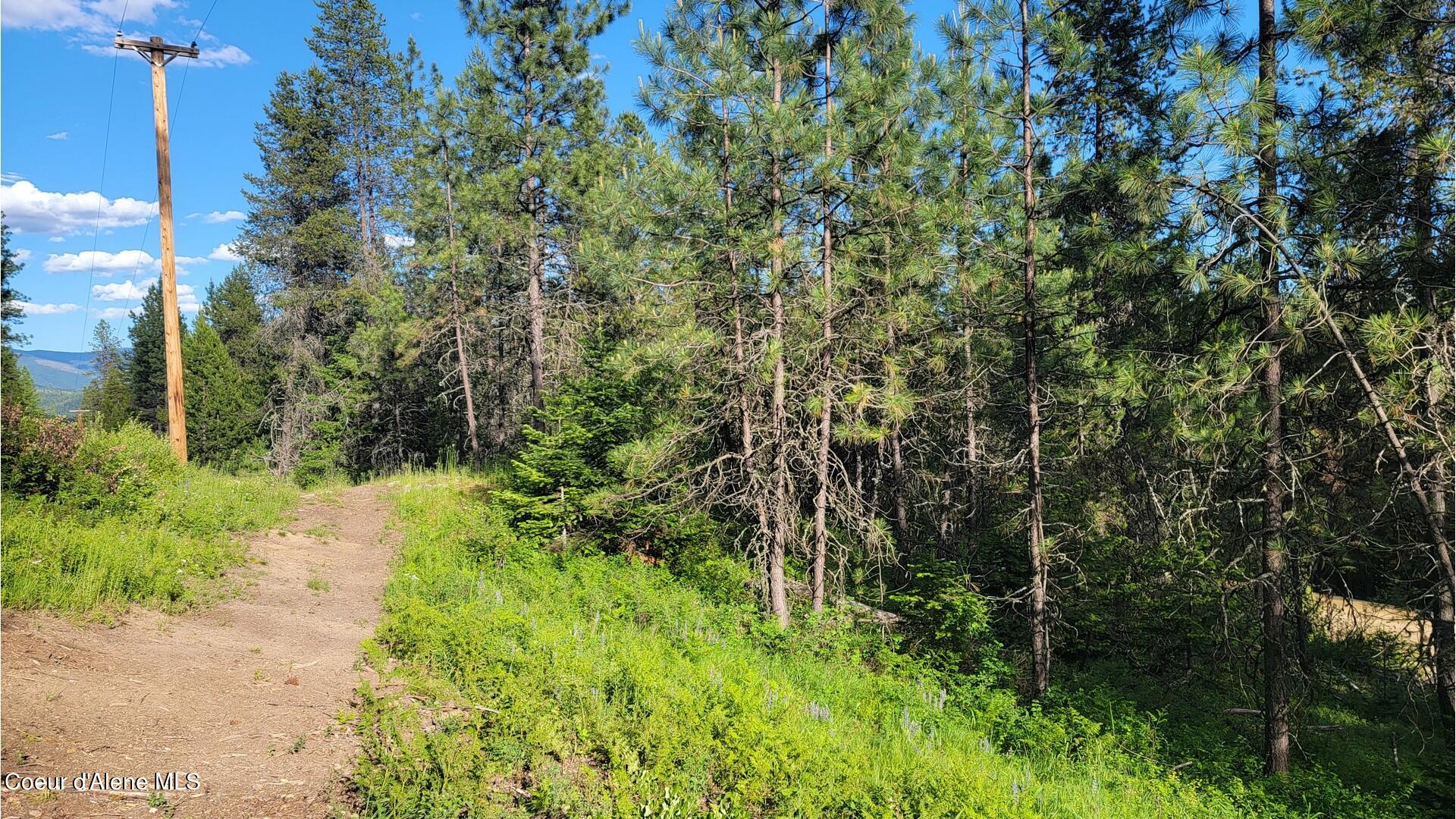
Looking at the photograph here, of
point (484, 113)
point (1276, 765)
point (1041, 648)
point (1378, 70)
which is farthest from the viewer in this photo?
point (484, 113)

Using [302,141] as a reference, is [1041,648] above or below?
below

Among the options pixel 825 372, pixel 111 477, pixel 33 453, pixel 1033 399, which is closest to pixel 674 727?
pixel 825 372

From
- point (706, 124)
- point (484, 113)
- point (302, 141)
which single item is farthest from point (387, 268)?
point (706, 124)

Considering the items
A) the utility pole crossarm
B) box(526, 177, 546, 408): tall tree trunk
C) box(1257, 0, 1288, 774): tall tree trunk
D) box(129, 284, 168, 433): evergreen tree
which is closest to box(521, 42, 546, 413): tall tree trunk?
box(526, 177, 546, 408): tall tree trunk

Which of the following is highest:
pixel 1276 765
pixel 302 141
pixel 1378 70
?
pixel 302 141

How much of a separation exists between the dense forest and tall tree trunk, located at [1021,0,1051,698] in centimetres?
4

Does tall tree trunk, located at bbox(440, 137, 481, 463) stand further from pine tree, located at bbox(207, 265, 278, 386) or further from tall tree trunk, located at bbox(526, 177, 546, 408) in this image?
pine tree, located at bbox(207, 265, 278, 386)

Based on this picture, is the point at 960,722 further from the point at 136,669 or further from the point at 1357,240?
the point at 136,669

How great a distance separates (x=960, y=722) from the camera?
6.95m

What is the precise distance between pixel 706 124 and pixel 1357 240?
21.8 feet

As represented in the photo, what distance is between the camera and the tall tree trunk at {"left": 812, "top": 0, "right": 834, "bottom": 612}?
841cm

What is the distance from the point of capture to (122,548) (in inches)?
280

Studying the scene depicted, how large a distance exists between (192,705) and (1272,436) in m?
9.23

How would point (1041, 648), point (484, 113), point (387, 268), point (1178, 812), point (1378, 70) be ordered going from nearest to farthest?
1. point (1178, 812)
2. point (1378, 70)
3. point (1041, 648)
4. point (484, 113)
5. point (387, 268)
